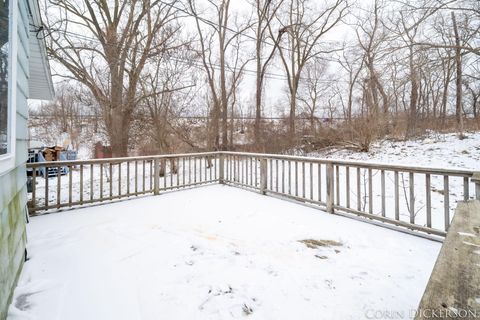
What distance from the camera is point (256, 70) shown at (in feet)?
43.8

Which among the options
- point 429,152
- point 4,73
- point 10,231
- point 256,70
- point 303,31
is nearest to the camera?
point 4,73

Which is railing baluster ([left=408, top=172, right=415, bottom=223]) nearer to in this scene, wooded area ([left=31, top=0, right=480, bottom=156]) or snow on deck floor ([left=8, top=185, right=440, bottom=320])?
snow on deck floor ([left=8, top=185, right=440, bottom=320])

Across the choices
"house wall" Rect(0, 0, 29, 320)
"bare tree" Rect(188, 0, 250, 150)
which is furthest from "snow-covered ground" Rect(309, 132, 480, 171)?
"house wall" Rect(0, 0, 29, 320)

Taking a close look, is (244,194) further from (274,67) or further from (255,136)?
(274,67)

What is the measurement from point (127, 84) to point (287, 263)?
8483mm

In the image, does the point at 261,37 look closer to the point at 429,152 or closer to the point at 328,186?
the point at 429,152

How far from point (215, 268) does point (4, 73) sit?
209 cm

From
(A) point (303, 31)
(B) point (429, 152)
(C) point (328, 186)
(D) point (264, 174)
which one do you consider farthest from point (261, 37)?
(C) point (328, 186)

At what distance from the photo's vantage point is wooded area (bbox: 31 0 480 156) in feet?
19.1

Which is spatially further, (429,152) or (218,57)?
(218,57)

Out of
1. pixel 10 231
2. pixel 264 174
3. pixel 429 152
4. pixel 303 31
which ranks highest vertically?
pixel 303 31

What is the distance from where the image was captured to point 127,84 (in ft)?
28.5

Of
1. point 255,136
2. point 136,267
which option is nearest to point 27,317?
point 136,267

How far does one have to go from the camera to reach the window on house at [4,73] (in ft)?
5.13
